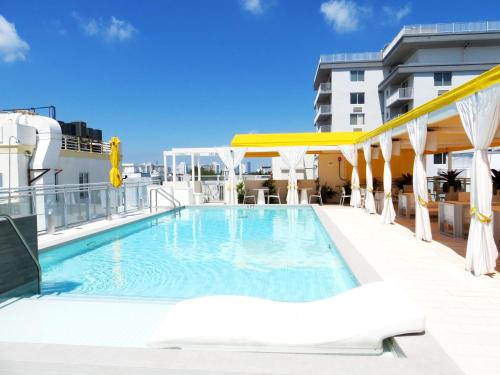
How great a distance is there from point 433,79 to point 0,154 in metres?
32.1

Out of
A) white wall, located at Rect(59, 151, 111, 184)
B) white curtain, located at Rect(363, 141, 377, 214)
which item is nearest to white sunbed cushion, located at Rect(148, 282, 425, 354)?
white curtain, located at Rect(363, 141, 377, 214)

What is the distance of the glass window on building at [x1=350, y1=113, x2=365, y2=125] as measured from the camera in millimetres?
38562

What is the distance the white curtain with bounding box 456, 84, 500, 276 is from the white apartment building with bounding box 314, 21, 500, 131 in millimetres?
30024

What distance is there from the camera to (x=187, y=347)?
7.80 feet

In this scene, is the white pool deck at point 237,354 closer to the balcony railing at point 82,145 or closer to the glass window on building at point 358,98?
the balcony railing at point 82,145

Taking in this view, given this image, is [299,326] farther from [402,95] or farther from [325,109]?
[325,109]

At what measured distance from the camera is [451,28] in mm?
32531

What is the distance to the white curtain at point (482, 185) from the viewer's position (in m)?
4.55

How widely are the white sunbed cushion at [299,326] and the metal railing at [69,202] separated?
19.0 feet

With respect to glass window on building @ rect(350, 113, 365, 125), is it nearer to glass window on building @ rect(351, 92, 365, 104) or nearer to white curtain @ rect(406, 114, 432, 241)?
glass window on building @ rect(351, 92, 365, 104)

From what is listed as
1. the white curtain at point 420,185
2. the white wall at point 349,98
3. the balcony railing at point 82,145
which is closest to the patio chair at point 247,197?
the white curtain at point 420,185

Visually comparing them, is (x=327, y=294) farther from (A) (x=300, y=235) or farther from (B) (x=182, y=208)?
(B) (x=182, y=208)

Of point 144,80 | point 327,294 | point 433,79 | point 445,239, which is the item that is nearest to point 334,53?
point 433,79

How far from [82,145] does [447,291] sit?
20714mm
